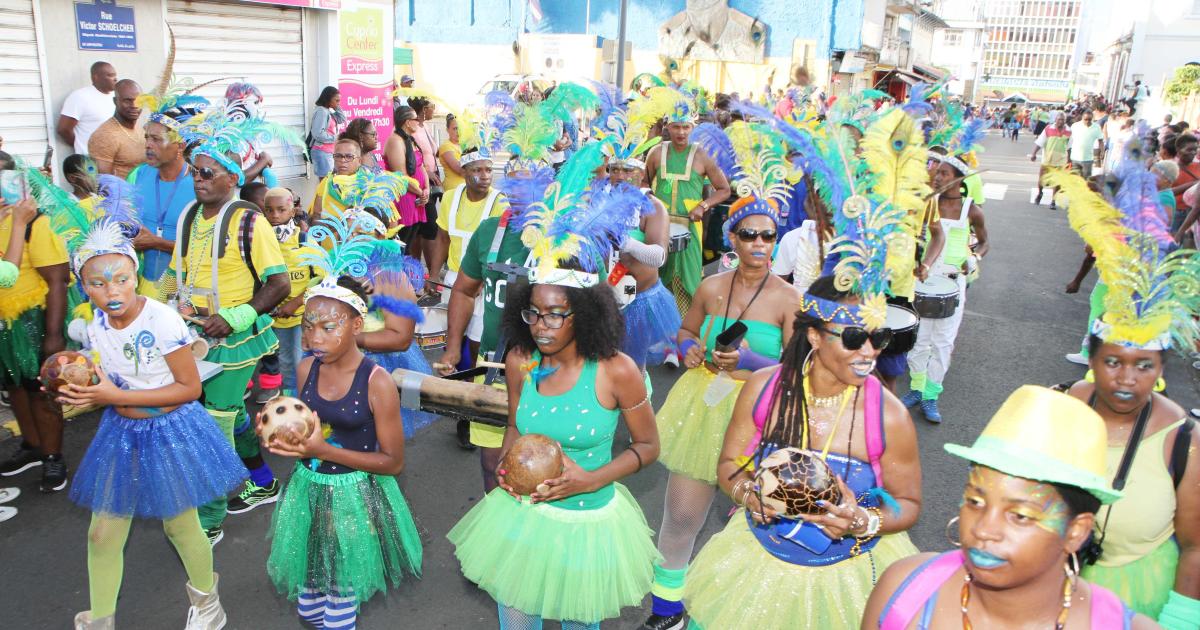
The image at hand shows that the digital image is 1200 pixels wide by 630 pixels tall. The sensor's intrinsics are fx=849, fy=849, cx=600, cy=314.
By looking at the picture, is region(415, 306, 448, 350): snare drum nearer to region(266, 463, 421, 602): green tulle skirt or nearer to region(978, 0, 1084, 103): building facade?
region(266, 463, 421, 602): green tulle skirt

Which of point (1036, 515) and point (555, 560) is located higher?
point (1036, 515)

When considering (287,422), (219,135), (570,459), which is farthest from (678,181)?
(287,422)

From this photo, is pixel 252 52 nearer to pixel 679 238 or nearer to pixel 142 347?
pixel 679 238

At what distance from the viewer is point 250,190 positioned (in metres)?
6.47

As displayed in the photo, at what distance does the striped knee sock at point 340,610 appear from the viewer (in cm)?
350

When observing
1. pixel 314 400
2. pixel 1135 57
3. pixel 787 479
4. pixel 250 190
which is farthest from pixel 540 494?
pixel 1135 57

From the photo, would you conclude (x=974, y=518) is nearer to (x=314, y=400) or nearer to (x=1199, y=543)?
(x=1199, y=543)

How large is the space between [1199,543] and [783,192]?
93.2 inches

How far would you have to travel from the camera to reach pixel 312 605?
3605 mm

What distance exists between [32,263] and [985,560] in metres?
5.19

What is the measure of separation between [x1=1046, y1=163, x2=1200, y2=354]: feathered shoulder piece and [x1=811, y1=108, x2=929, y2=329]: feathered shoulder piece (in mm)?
628

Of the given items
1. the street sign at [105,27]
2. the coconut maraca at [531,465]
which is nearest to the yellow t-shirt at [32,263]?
the coconut maraca at [531,465]

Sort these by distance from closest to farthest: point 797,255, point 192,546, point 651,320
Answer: point 192,546 → point 797,255 → point 651,320

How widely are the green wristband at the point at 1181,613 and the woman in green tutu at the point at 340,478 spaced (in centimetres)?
277
